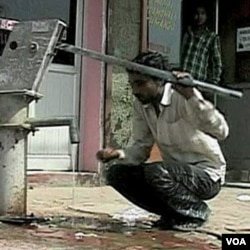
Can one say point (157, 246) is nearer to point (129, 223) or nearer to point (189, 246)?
point (189, 246)

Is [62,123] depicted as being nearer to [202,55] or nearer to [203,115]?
[203,115]

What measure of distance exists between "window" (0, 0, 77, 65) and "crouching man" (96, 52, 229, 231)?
10.2ft

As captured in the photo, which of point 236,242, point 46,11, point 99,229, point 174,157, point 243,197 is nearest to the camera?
point 236,242

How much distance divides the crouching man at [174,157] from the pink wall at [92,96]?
10.1ft

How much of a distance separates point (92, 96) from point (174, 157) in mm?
3337

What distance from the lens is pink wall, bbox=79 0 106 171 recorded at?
7688 millimetres

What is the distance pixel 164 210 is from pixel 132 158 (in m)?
0.41

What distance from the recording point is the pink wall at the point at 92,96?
25.2 ft

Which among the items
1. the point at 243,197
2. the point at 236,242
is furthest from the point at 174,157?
the point at 243,197

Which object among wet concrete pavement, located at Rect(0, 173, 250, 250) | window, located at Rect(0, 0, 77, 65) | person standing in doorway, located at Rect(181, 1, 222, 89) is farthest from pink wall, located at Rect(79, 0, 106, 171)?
wet concrete pavement, located at Rect(0, 173, 250, 250)

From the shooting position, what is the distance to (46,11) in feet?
25.1

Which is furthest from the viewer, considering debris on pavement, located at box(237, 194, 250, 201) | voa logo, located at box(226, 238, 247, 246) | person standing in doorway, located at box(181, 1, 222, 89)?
person standing in doorway, located at box(181, 1, 222, 89)

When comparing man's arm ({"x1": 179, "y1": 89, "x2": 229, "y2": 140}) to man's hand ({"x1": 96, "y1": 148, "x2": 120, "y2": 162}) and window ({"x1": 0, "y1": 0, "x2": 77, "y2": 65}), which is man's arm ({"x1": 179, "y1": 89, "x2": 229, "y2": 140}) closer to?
man's hand ({"x1": 96, "y1": 148, "x2": 120, "y2": 162})

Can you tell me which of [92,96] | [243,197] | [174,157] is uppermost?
[92,96]
